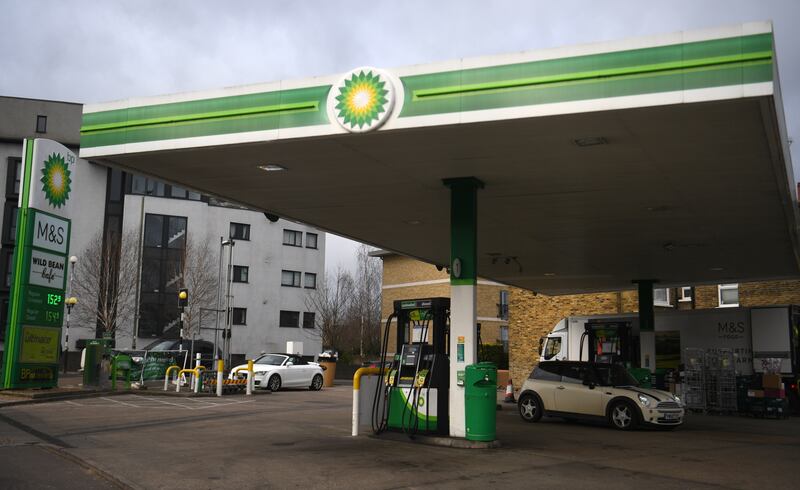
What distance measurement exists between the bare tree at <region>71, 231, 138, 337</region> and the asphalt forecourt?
28.1 m

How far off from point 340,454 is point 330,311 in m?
51.7

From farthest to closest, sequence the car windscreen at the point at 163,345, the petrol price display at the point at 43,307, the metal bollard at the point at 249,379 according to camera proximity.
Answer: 1. the car windscreen at the point at 163,345
2. the metal bollard at the point at 249,379
3. the petrol price display at the point at 43,307

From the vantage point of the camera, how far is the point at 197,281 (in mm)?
48562

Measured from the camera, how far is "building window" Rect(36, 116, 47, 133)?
50.6m

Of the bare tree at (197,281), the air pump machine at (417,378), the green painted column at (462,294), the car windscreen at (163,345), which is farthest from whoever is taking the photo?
the bare tree at (197,281)

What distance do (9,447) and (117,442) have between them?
154cm

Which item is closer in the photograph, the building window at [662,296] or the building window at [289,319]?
the building window at [662,296]

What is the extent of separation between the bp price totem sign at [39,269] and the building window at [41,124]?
3172 cm

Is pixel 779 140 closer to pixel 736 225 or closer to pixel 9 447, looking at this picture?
pixel 736 225

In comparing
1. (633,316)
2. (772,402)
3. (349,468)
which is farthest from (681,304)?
(349,468)

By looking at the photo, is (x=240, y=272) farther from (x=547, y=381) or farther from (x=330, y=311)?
(x=547, y=381)

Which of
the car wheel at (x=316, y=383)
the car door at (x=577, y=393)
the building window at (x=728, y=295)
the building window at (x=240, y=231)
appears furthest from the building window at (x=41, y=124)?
the car door at (x=577, y=393)

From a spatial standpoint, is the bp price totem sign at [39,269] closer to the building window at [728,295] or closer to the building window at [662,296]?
the building window at [662,296]

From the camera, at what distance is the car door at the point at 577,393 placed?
16781mm
